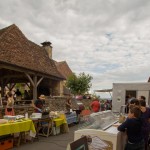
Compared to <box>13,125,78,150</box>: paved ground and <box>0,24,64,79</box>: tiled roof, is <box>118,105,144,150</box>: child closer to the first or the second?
<box>13,125,78,150</box>: paved ground

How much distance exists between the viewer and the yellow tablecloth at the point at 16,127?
7.31 meters

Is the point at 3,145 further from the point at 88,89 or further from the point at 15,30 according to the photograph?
the point at 88,89

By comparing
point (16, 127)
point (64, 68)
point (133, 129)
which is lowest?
point (16, 127)

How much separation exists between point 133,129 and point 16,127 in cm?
457

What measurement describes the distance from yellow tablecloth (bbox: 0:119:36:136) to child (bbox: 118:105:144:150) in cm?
416

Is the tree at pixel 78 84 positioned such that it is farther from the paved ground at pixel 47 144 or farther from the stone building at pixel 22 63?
the paved ground at pixel 47 144

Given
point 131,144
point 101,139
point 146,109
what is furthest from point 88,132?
point 146,109

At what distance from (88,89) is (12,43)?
59.6 ft

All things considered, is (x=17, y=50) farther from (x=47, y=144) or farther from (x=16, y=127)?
(x=16, y=127)

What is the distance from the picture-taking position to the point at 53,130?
10.5 m

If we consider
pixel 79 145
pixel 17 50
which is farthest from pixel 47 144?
pixel 17 50

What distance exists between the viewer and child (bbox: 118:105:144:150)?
4.34m

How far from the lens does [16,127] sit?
7.81 m

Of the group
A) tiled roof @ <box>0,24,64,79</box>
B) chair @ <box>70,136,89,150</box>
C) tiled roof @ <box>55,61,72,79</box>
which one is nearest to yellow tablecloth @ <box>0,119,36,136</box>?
chair @ <box>70,136,89,150</box>
